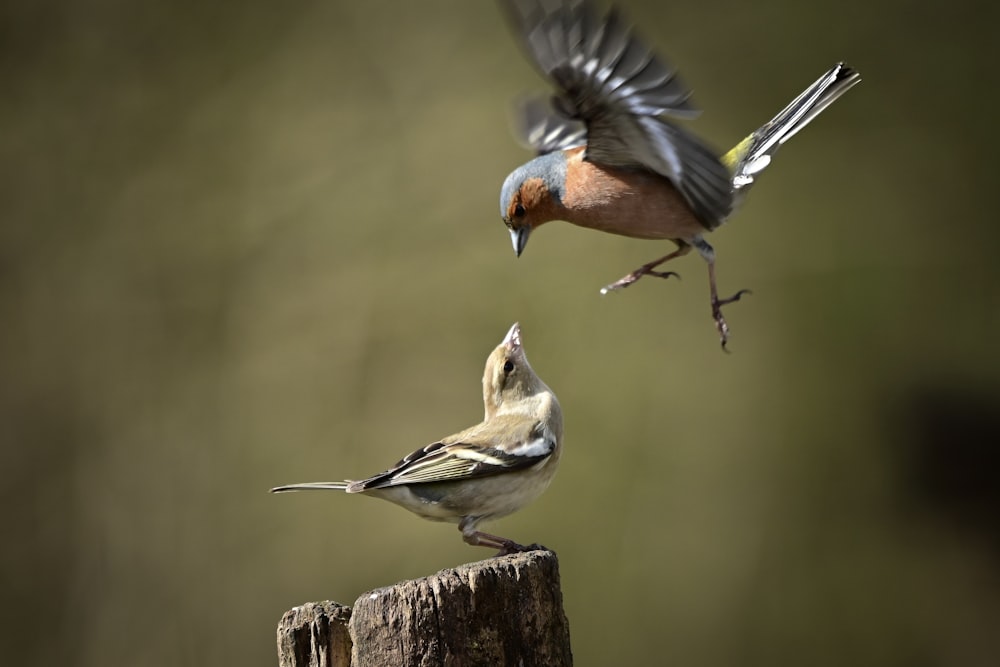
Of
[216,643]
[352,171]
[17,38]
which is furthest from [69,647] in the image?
[17,38]

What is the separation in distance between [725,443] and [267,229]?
3463mm

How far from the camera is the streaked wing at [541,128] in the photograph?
13.5ft

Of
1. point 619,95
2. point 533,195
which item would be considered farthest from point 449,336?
point 619,95

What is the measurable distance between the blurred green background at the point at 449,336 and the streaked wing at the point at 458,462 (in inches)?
131

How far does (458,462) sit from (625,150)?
1169 mm

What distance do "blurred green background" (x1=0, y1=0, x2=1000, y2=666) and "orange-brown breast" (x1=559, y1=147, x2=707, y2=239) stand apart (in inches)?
140

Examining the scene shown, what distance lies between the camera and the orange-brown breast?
321 centimetres

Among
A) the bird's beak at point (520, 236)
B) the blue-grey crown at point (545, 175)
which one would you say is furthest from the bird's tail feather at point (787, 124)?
the bird's beak at point (520, 236)

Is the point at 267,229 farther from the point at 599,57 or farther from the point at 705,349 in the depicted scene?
the point at 599,57

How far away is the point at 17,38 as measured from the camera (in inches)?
293

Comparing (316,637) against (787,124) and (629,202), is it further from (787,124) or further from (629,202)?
(787,124)

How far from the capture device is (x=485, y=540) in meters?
3.41

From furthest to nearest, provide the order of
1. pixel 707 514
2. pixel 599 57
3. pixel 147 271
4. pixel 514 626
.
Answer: pixel 147 271 < pixel 707 514 < pixel 599 57 < pixel 514 626

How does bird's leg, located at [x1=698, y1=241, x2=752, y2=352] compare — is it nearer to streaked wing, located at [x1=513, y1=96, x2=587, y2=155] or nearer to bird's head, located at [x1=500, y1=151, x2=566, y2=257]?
bird's head, located at [x1=500, y1=151, x2=566, y2=257]
